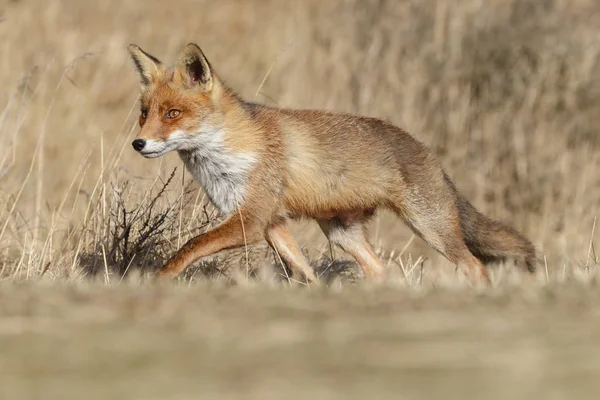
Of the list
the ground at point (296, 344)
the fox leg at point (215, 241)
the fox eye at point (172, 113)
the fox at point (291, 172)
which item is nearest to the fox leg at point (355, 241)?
the fox at point (291, 172)

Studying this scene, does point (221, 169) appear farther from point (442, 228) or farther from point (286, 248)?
point (442, 228)

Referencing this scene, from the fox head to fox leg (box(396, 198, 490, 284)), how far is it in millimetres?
1447

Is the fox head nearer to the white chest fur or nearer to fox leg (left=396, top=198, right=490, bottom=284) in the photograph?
the white chest fur

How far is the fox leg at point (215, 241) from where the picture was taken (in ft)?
19.0

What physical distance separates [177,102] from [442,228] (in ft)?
6.45

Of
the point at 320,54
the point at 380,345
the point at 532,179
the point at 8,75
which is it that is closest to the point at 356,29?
the point at 320,54

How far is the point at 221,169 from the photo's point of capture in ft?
20.2

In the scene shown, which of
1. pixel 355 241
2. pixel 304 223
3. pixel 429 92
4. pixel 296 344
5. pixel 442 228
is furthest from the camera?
pixel 429 92

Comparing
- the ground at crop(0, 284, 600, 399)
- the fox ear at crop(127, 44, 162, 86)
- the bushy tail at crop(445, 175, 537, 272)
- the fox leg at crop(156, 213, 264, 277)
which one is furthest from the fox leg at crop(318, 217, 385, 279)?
the ground at crop(0, 284, 600, 399)

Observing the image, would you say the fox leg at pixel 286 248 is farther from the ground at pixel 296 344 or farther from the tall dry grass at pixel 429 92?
the tall dry grass at pixel 429 92

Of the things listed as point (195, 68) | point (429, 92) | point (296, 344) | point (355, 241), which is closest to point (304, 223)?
point (355, 241)

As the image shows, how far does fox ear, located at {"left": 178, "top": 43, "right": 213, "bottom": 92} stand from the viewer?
638 cm

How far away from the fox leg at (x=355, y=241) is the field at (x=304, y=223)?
22 cm

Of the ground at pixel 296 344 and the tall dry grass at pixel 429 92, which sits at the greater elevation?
the ground at pixel 296 344
